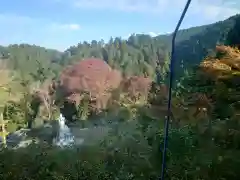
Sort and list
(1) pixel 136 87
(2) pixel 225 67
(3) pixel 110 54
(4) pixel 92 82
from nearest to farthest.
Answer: (2) pixel 225 67 → (1) pixel 136 87 → (4) pixel 92 82 → (3) pixel 110 54

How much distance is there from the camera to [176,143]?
11.6ft

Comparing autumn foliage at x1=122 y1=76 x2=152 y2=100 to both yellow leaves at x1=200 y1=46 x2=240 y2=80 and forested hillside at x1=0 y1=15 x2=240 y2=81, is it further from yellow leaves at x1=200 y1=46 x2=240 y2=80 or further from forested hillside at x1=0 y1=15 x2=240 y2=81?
forested hillside at x1=0 y1=15 x2=240 y2=81

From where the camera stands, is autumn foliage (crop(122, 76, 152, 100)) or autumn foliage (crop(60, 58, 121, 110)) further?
autumn foliage (crop(60, 58, 121, 110))

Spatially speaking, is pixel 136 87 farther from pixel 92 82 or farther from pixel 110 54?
pixel 110 54

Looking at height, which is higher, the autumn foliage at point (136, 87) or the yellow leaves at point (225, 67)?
the yellow leaves at point (225, 67)

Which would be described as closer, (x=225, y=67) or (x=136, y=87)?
(x=225, y=67)

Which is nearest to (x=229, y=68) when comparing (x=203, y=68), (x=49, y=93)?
(x=203, y=68)

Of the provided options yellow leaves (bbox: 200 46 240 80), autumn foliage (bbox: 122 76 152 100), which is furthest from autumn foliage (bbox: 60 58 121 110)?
yellow leaves (bbox: 200 46 240 80)

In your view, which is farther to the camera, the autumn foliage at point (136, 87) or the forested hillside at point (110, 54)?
the forested hillside at point (110, 54)

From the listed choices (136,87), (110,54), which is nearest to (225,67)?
(136,87)

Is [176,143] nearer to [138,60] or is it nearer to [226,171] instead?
[226,171]

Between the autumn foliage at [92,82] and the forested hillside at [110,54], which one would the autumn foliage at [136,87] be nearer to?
the autumn foliage at [92,82]

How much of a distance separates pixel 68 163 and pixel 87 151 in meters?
0.23

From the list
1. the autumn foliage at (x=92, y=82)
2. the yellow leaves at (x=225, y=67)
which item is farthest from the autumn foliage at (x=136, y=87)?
the yellow leaves at (x=225, y=67)
